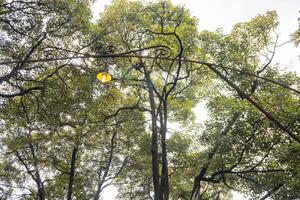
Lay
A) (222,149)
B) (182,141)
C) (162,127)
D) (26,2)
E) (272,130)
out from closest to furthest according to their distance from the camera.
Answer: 1. (26,2)
2. (272,130)
3. (222,149)
4. (162,127)
5. (182,141)

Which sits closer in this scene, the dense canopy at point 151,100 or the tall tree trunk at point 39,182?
the dense canopy at point 151,100

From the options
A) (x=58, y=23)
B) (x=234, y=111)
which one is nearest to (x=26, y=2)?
(x=58, y=23)

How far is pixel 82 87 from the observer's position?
1216 cm

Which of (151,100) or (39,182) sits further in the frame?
(39,182)

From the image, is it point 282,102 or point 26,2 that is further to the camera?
point 282,102

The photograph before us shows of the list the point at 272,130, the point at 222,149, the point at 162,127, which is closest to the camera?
the point at 272,130

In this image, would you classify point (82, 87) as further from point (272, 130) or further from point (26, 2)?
point (272, 130)

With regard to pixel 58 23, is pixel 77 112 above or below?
below

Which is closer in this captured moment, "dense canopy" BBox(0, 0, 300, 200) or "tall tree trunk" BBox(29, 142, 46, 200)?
"dense canopy" BBox(0, 0, 300, 200)

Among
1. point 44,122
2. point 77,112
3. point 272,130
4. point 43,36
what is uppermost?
point 43,36

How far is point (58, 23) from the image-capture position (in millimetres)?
11023

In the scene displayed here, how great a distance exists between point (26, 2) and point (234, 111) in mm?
8449

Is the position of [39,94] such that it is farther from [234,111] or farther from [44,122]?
[234,111]

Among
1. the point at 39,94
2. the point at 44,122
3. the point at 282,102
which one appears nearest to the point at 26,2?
the point at 39,94
